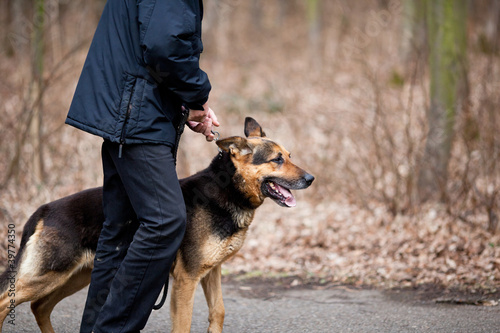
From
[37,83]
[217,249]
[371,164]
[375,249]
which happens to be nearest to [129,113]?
[217,249]

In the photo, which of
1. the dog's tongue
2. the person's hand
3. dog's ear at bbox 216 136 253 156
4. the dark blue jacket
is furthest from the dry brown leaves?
the dark blue jacket

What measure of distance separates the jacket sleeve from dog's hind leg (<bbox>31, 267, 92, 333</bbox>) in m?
1.83

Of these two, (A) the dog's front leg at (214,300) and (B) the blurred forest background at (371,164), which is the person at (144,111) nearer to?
(A) the dog's front leg at (214,300)

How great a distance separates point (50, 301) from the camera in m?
3.90

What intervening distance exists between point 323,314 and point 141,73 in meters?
2.77

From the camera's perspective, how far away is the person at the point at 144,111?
2.82m

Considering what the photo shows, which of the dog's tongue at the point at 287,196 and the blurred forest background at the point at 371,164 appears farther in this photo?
the blurred forest background at the point at 371,164

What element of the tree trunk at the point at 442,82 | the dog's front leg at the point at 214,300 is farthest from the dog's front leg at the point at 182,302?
the tree trunk at the point at 442,82

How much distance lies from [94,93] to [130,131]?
0.35 metres

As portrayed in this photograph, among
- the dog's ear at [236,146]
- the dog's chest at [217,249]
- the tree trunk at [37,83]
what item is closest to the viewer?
the dog's chest at [217,249]

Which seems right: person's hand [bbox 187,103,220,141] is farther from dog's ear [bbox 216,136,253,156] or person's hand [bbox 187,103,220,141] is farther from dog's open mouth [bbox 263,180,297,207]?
dog's open mouth [bbox 263,180,297,207]

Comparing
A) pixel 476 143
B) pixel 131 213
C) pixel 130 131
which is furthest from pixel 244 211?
pixel 476 143

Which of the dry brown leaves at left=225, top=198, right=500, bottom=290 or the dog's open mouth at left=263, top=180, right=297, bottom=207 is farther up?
the dog's open mouth at left=263, top=180, right=297, bottom=207

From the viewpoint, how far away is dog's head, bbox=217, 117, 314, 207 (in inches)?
153
